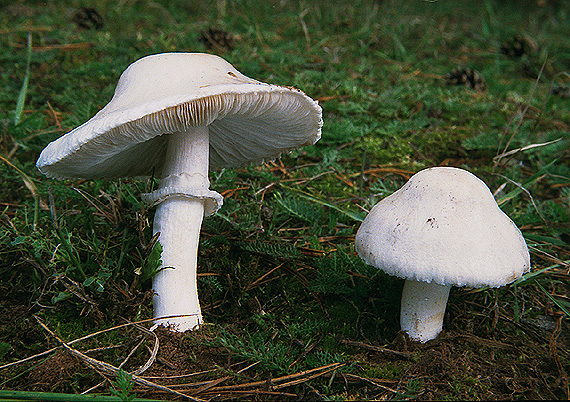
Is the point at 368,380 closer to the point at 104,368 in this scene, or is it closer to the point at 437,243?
the point at 437,243

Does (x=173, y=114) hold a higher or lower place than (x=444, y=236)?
higher

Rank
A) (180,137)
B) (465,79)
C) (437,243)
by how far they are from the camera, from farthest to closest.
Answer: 1. (465,79)
2. (180,137)
3. (437,243)

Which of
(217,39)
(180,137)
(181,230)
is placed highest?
(217,39)

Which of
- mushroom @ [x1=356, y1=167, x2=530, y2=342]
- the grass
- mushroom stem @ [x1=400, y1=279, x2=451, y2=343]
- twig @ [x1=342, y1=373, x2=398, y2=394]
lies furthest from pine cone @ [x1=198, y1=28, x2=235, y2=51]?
twig @ [x1=342, y1=373, x2=398, y2=394]

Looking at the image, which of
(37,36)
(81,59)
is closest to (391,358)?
(81,59)

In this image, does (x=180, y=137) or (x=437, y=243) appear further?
(x=180, y=137)

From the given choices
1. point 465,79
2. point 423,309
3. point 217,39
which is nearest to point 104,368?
point 423,309

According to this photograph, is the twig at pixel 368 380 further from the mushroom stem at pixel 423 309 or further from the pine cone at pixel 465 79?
the pine cone at pixel 465 79
